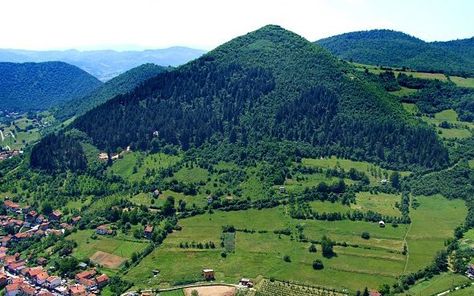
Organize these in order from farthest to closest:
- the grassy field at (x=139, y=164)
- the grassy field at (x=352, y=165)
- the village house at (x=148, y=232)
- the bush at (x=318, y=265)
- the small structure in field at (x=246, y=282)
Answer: the grassy field at (x=139, y=164)
the grassy field at (x=352, y=165)
the village house at (x=148, y=232)
the bush at (x=318, y=265)
the small structure in field at (x=246, y=282)

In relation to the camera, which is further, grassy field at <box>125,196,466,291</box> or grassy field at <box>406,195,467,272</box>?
grassy field at <box>406,195,467,272</box>

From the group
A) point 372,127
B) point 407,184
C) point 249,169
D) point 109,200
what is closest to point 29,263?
point 109,200

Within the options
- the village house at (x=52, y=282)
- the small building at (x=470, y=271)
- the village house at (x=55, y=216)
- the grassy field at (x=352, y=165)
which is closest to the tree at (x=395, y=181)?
the grassy field at (x=352, y=165)

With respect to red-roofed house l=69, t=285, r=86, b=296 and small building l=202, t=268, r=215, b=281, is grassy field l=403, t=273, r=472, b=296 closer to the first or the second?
small building l=202, t=268, r=215, b=281

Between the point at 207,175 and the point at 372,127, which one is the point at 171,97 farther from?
the point at 372,127

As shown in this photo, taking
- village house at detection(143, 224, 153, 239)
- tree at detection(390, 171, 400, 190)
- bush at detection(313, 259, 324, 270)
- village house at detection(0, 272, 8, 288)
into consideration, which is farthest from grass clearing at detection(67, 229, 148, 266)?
tree at detection(390, 171, 400, 190)

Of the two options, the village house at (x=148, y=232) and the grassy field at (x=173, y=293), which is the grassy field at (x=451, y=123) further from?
the grassy field at (x=173, y=293)
